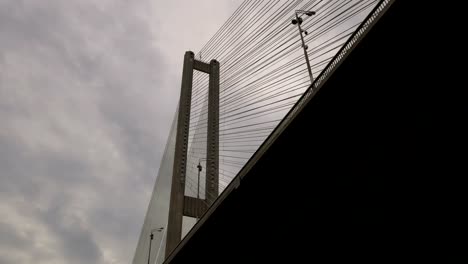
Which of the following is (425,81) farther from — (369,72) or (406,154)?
(406,154)

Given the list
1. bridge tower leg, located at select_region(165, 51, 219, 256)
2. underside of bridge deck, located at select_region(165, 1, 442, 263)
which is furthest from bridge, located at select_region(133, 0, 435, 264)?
bridge tower leg, located at select_region(165, 51, 219, 256)

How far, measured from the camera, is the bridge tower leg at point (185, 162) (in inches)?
406

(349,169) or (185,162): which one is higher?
(185,162)

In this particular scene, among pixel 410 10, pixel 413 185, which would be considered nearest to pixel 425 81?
pixel 410 10

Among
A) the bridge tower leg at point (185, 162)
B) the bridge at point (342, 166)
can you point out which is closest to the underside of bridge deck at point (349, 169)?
the bridge at point (342, 166)

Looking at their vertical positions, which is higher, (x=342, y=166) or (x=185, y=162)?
(x=185, y=162)

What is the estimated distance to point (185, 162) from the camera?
37.4 feet

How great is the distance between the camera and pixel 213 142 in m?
12.1

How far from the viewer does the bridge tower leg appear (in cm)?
1030

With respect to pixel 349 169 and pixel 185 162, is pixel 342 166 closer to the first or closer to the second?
pixel 349 169

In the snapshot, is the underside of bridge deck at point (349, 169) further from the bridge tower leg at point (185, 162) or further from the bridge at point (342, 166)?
the bridge tower leg at point (185, 162)

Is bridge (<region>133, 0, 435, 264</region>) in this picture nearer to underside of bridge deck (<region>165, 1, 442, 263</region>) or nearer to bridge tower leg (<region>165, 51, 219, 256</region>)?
underside of bridge deck (<region>165, 1, 442, 263</region>)

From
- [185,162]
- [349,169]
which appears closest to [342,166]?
[349,169]

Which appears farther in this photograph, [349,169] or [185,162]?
[185,162]
